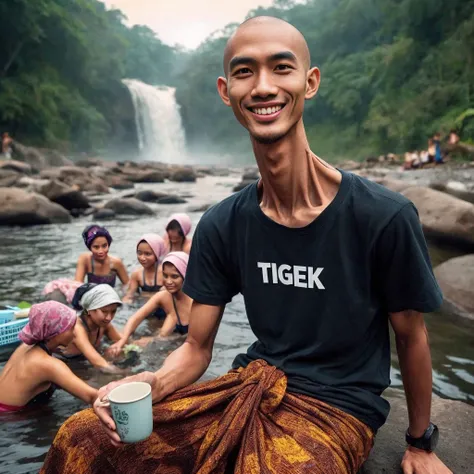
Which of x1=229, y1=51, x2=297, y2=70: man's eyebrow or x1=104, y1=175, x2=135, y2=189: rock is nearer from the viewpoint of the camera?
x1=229, y1=51, x2=297, y2=70: man's eyebrow

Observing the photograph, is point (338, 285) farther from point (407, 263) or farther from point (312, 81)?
point (312, 81)

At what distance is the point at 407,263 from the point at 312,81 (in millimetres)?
762

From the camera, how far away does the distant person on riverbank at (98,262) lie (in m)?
6.62

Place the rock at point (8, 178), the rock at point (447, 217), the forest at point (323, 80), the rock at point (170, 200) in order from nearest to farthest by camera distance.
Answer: the rock at point (447, 217) → the rock at point (8, 178) → the rock at point (170, 200) → the forest at point (323, 80)

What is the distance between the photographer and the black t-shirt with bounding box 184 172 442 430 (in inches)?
71.9

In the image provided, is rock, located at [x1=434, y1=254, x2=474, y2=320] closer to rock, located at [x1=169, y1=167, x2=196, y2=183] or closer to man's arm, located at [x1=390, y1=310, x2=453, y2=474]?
man's arm, located at [x1=390, y1=310, x2=453, y2=474]

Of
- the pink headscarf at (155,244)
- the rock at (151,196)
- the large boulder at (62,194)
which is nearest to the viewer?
the pink headscarf at (155,244)

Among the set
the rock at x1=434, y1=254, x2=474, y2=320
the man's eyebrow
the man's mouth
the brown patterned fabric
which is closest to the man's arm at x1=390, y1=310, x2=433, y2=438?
the brown patterned fabric

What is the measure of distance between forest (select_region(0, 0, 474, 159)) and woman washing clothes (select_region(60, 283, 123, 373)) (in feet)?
68.9

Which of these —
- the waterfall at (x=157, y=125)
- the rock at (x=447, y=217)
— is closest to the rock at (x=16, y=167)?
the rock at (x=447, y=217)

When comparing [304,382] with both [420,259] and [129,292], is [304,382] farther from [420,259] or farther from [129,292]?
[129,292]

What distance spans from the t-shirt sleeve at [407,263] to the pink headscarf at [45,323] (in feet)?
9.03

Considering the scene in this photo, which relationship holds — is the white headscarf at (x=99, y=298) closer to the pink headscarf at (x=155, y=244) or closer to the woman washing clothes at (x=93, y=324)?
the woman washing clothes at (x=93, y=324)

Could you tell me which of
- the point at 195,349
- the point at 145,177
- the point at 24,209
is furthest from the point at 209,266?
the point at 145,177
